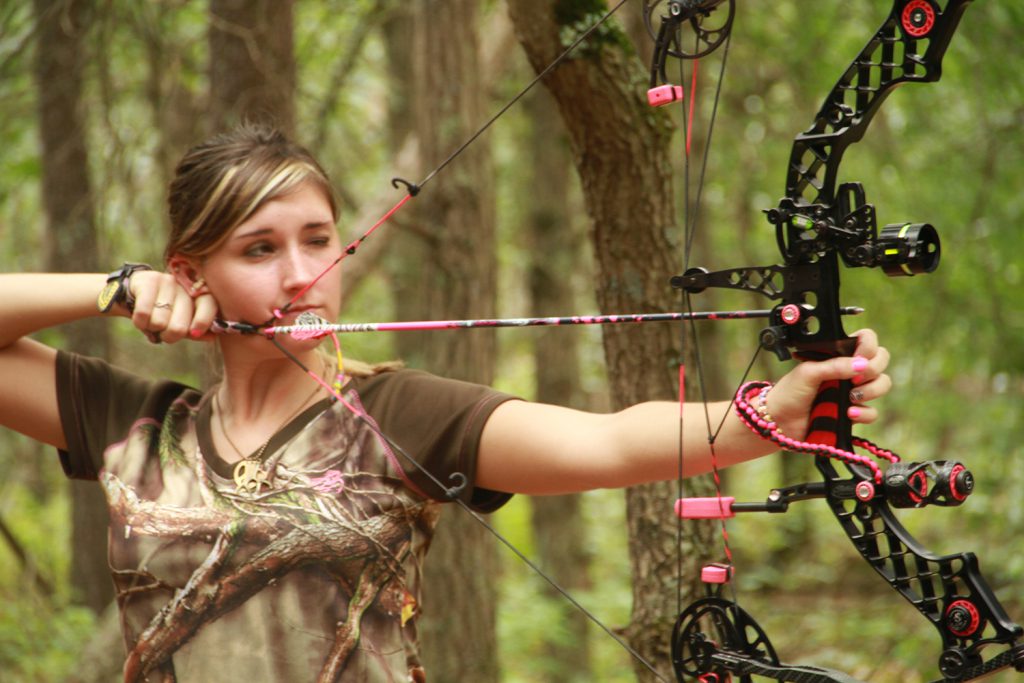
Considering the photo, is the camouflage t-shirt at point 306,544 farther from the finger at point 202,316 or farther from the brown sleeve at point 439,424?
the finger at point 202,316

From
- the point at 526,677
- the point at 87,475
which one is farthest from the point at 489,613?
→ the point at 526,677

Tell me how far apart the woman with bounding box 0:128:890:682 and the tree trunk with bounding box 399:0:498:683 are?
174 centimetres

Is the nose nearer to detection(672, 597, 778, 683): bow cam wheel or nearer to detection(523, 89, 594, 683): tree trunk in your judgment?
detection(672, 597, 778, 683): bow cam wheel

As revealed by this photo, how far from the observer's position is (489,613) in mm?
3807

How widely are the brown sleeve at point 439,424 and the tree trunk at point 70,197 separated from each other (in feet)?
11.4

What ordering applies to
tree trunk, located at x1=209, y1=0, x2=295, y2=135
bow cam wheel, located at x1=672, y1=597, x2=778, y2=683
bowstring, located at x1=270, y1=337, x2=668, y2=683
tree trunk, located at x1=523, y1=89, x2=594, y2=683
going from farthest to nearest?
1. tree trunk, located at x1=523, y1=89, x2=594, y2=683
2. tree trunk, located at x1=209, y1=0, x2=295, y2=135
3. bowstring, located at x1=270, y1=337, x2=668, y2=683
4. bow cam wheel, located at x1=672, y1=597, x2=778, y2=683

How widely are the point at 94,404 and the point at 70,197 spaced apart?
3731 mm

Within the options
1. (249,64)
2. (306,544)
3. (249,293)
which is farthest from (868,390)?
(249,64)

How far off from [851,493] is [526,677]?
5.88m

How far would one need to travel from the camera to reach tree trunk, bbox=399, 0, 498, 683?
12.3ft

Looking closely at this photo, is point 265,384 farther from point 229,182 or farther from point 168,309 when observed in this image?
point 229,182

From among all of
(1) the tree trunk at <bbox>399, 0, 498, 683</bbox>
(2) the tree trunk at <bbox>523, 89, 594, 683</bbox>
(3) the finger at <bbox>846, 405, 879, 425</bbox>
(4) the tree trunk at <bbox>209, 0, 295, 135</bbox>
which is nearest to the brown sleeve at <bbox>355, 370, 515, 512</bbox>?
(3) the finger at <bbox>846, 405, 879, 425</bbox>

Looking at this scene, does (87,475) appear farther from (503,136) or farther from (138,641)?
(503,136)

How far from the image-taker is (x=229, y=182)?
74.8 inches
